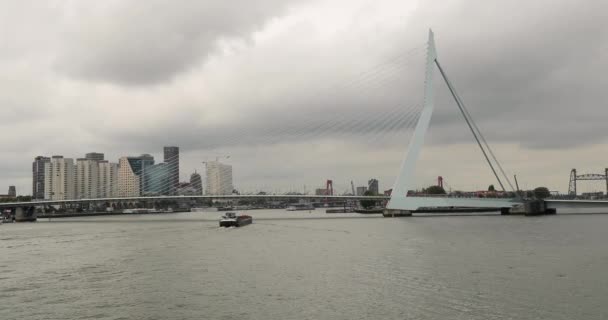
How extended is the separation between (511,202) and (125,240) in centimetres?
4102

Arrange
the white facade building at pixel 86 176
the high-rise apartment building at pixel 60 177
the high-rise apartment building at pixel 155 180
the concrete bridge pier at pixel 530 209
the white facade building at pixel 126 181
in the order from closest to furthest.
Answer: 1. the concrete bridge pier at pixel 530 209
2. the high-rise apartment building at pixel 155 180
3. the white facade building at pixel 126 181
4. the high-rise apartment building at pixel 60 177
5. the white facade building at pixel 86 176

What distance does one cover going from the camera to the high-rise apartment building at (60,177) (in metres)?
120

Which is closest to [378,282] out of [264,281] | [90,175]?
[264,281]

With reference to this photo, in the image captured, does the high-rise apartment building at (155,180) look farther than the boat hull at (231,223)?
Yes

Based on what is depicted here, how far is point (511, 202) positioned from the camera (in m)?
54.7

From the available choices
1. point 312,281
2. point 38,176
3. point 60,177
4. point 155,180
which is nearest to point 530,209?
point 312,281

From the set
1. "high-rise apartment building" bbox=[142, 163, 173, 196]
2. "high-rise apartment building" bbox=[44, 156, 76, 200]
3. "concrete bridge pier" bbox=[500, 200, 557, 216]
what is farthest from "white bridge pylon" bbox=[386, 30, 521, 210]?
"high-rise apartment building" bbox=[44, 156, 76, 200]

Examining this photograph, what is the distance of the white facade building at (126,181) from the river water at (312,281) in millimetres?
89147

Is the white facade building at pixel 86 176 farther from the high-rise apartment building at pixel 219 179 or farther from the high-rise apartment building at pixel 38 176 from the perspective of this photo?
the high-rise apartment building at pixel 219 179

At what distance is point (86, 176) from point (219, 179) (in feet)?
243

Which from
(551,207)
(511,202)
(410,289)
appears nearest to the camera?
(410,289)

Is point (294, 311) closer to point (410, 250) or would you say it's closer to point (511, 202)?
point (410, 250)

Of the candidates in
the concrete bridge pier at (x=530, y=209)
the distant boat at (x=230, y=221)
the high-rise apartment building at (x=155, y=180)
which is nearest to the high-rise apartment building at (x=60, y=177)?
the high-rise apartment building at (x=155, y=180)

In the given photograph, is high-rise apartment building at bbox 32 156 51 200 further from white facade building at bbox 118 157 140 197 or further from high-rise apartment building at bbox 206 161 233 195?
high-rise apartment building at bbox 206 161 233 195
